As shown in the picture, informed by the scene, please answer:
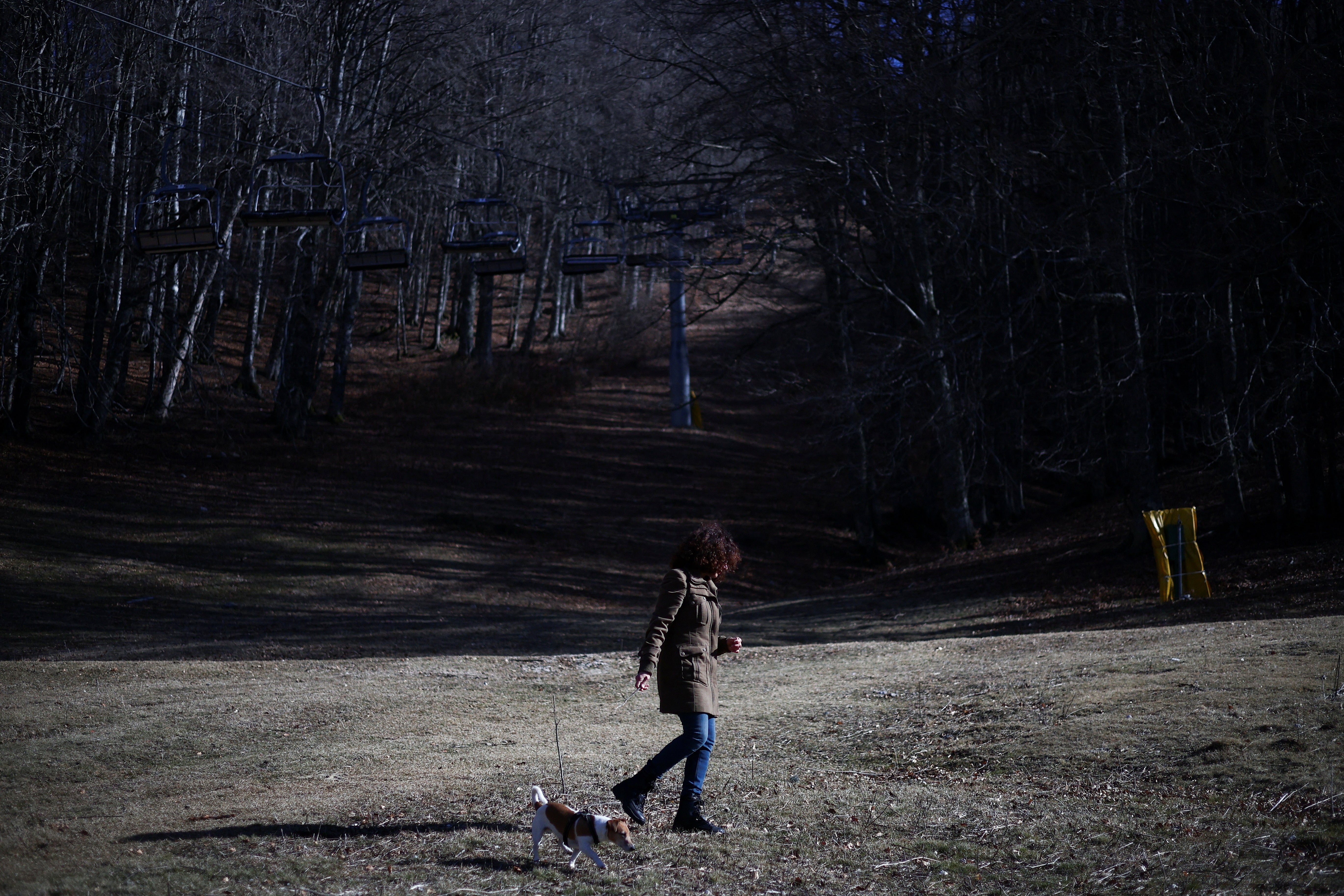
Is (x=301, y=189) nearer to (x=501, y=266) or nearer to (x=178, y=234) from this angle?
(x=501, y=266)

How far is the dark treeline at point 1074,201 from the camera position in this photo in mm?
14562

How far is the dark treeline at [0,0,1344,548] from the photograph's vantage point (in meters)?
15.1

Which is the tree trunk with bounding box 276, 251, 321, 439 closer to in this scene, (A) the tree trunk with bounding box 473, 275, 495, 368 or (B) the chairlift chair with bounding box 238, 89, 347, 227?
(B) the chairlift chair with bounding box 238, 89, 347, 227

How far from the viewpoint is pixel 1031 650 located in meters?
11.9

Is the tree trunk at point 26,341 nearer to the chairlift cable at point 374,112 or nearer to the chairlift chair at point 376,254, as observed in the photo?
the chairlift cable at point 374,112

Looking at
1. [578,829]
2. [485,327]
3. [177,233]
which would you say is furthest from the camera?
[485,327]

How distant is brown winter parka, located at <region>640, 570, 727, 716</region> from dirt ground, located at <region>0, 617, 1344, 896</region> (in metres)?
0.76

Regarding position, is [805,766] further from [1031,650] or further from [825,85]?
[825,85]

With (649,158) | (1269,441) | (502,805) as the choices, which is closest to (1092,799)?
(502,805)

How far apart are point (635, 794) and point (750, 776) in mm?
1608

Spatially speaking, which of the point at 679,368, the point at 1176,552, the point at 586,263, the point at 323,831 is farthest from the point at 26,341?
the point at 1176,552

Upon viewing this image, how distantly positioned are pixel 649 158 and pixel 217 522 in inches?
482

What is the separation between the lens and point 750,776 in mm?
7203

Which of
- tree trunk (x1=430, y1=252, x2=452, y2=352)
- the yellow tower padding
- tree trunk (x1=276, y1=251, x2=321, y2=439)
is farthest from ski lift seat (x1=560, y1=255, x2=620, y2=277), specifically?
tree trunk (x1=430, y1=252, x2=452, y2=352)
